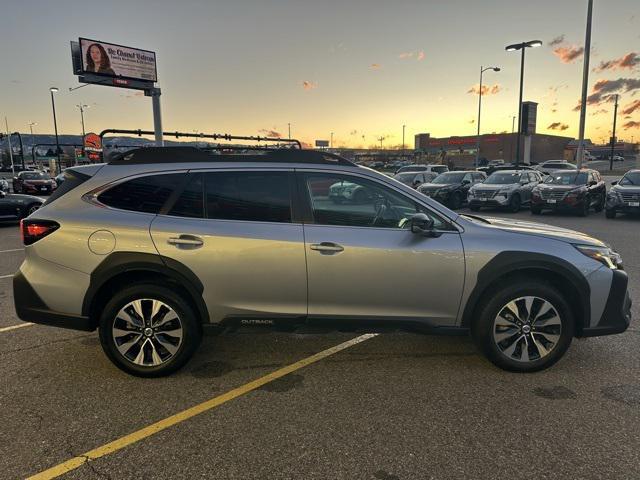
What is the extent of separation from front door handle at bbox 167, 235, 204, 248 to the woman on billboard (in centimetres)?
2779

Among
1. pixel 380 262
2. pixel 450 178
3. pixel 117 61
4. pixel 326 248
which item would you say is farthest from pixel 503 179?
pixel 117 61

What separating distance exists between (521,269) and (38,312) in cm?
397

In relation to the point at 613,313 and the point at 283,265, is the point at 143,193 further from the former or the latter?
the point at 613,313

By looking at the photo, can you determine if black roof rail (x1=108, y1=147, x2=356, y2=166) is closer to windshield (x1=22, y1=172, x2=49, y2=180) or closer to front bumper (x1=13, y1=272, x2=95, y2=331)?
front bumper (x1=13, y1=272, x2=95, y2=331)

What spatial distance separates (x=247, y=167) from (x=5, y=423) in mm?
2498

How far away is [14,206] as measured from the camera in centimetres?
1305

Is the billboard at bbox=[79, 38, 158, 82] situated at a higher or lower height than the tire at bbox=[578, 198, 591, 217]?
higher

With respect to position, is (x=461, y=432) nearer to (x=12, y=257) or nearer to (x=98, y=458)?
(x=98, y=458)

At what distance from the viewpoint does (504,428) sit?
9.74ft

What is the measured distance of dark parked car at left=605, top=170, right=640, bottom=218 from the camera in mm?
13672

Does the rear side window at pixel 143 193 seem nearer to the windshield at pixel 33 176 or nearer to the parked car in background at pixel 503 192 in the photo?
the parked car in background at pixel 503 192

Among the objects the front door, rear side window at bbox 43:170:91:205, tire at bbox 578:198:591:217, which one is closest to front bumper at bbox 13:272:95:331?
rear side window at bbox 43:170:91:205

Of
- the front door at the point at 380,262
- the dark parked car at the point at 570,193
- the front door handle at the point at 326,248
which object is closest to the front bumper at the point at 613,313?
the front door at the point at 380,262

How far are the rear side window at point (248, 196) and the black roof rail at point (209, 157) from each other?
0.17m
